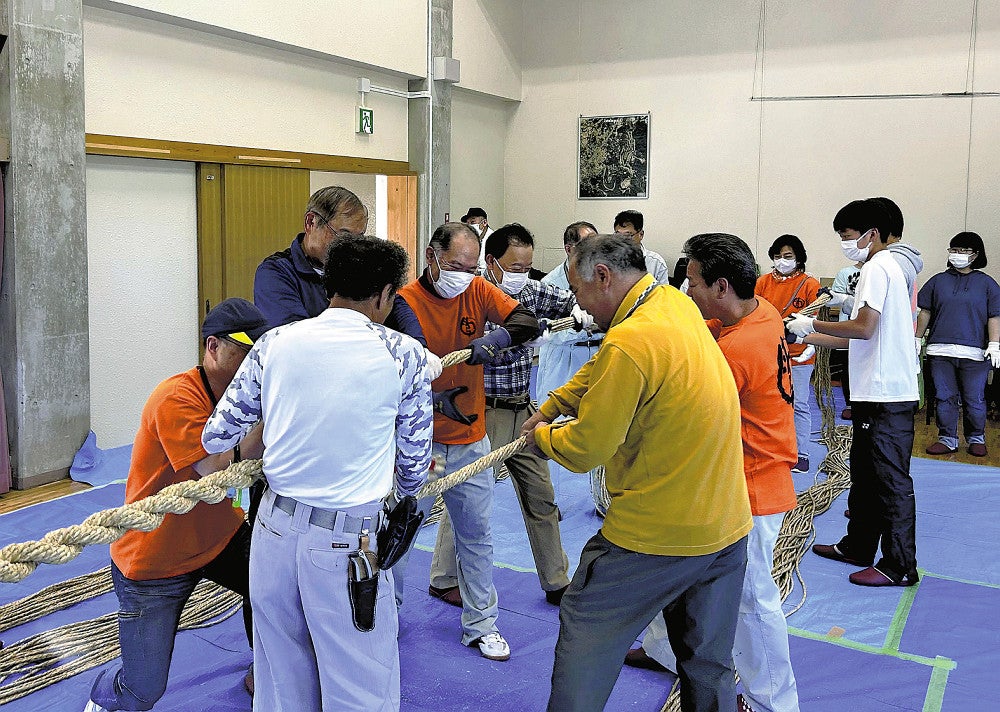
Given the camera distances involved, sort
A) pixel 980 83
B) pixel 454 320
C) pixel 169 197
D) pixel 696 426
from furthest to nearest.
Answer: pixel 980 83 < pixel 169 197 < pixel 454 320 < pixel 696 426

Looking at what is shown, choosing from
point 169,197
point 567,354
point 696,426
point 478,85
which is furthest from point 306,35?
point 696,426

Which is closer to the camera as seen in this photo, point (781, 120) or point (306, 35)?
point (306, 35)

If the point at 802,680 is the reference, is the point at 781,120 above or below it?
above

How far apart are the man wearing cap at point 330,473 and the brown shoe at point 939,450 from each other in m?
6.07

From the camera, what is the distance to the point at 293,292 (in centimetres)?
337

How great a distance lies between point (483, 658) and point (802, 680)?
4.10 ft

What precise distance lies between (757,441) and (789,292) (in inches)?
168

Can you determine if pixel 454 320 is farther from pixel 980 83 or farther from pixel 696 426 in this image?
pixel 980 83

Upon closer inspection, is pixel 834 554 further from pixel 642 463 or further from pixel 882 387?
pixel 642 463

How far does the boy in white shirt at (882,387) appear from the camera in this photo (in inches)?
169

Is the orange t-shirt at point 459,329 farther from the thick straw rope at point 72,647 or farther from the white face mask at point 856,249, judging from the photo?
the white face mask at point 856,249

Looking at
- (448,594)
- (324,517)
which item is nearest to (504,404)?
(448,594)

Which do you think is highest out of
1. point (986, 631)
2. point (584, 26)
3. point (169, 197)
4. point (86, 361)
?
point (584, 26)

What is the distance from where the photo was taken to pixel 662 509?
244 cm
